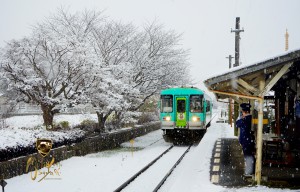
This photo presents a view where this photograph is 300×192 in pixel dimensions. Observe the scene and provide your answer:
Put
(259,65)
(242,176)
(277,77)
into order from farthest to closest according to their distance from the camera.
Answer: (242,176)
(259,65)
(277,77)

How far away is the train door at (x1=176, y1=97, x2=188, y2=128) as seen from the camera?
16938mm

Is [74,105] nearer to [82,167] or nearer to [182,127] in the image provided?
[82,167]


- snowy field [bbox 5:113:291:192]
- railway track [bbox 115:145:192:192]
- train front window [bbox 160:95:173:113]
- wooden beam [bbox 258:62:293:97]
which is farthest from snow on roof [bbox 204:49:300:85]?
train front window [bbox 160:95:173:113]

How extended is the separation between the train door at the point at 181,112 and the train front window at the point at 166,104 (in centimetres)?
37

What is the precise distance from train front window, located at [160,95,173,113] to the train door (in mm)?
373

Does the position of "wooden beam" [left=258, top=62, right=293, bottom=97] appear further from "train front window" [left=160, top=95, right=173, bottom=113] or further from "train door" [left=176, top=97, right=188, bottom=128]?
"train front window" [left=160, top=95, right=173, bottom=113]

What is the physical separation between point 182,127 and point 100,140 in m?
4.31

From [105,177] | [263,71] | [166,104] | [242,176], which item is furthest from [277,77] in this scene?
[166,104]

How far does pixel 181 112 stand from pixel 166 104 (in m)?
0.91

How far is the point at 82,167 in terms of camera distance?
449 inches

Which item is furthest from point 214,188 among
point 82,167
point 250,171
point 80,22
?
point 80,22

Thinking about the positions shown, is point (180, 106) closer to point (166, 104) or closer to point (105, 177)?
point (166, 104)

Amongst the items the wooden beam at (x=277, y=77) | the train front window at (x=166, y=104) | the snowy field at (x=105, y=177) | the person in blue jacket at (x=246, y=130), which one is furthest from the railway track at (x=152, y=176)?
the train front window at (x=166, y=104)

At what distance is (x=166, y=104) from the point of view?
17250mm
